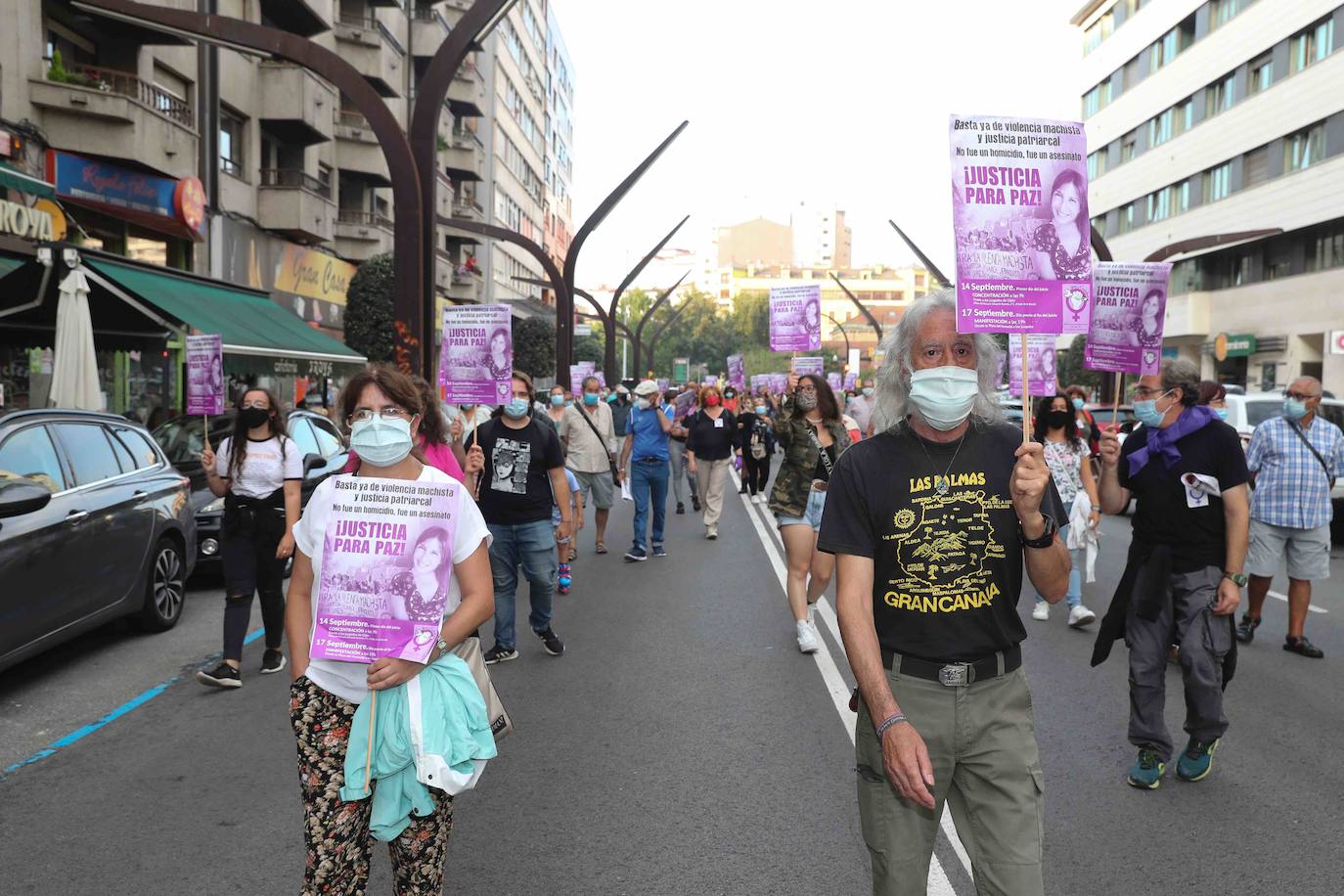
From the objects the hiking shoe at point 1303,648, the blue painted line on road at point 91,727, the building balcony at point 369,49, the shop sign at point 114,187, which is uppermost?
the building balcony at point 369,49

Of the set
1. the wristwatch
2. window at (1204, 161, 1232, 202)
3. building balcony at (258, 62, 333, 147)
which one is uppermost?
window at (1204, 161, 1232, 202)

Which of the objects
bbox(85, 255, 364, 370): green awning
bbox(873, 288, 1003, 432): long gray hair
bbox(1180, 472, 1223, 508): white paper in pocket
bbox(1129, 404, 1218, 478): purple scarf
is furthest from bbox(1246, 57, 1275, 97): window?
bbox(873, 288, 1003, 432): long gray hair

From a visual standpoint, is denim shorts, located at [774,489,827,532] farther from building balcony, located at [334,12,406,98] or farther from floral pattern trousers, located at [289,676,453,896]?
building balcony, located at [334,12,406,98]

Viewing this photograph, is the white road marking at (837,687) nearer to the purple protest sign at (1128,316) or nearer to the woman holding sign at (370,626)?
the woman holding sign at (370,626)

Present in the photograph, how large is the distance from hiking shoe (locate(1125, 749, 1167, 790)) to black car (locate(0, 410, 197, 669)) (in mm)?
5428

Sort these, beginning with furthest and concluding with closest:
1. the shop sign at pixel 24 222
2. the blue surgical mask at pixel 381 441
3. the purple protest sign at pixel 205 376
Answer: the shop sign at pixel 24 222 < the purple protest sign at pixel 205 376 < the blue surgical mask at pixel 381 441

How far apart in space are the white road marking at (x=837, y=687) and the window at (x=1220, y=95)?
3391 centimetres

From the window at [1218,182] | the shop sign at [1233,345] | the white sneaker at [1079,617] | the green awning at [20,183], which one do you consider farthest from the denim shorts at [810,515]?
the window at [1218,182]

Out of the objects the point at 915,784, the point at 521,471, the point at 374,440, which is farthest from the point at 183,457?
the point at 915,784

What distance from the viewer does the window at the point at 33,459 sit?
7.03 m

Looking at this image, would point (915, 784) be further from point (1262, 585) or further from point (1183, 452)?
point (1262, 585)

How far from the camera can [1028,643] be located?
8250mm

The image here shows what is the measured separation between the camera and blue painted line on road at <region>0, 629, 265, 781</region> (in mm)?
5613

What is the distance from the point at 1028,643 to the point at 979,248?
4938mm
